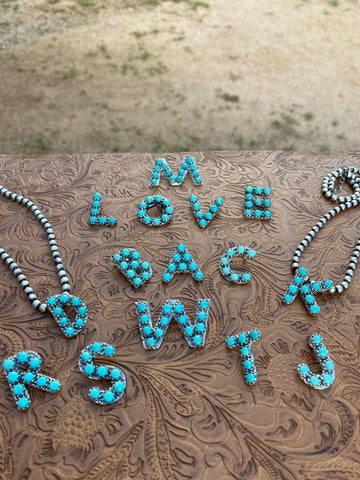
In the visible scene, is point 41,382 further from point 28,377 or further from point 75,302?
point 75,302

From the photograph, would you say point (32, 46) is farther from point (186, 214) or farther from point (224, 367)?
point (224, 367)

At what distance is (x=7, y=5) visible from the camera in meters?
4.07

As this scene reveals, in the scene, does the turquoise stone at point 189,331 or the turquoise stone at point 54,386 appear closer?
the turquoise stone at point 54,386

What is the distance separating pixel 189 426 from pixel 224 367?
0.68ft

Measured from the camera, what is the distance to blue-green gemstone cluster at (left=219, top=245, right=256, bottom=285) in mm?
1458

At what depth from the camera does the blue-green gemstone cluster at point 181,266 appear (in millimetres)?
1459

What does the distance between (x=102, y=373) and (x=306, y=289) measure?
76 centimetres

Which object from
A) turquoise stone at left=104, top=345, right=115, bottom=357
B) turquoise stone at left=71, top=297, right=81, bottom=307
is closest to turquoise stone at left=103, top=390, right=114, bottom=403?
turquoise stone at left=104, top=345, right=115, bottom=357

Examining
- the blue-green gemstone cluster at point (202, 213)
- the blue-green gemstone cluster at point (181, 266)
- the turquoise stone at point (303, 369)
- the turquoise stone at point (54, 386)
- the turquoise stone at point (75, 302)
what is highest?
the blue-green gemstone cluster at point (202, 213)

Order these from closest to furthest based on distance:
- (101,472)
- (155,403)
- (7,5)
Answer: (101,472), (155,403), (7,5)

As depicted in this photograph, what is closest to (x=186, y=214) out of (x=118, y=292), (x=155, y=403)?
(x=118, y=292)

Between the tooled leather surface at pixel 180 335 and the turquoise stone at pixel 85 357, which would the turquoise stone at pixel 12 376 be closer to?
the tooled leather surface at pixel 180 335

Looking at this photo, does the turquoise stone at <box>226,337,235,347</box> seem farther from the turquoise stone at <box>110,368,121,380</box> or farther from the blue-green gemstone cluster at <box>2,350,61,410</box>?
the blue-green gemstone cluster at <box>2,350,61,410</box>

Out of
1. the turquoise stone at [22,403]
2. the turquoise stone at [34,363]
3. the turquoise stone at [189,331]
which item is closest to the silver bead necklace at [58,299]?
the turquoise stone at [34,363]
